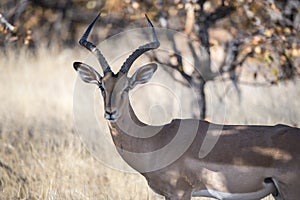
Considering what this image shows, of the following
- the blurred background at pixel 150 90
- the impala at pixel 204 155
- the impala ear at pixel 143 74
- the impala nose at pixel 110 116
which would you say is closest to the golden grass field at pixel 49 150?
the blurred background at pixel 150 90

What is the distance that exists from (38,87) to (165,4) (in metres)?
3.93

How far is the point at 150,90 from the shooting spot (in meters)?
11.5

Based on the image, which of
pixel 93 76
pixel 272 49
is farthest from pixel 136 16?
pixel 93 76

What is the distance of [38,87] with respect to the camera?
12.2 m

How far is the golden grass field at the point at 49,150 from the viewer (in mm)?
6078

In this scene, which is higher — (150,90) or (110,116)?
(110,116)

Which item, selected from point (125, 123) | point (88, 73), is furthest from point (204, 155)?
point (88, 73)

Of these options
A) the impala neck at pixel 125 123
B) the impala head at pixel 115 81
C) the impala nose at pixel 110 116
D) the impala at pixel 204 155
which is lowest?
the impala at pixel 204 155

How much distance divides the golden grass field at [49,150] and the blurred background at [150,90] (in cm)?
1

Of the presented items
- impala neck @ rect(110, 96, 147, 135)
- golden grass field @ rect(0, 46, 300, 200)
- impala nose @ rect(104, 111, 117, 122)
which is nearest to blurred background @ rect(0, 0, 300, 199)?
golden grass field @ rect(0, 46, 300, 200)

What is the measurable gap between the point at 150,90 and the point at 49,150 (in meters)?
4.44

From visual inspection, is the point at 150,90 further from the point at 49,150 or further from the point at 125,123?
the point at 125,123

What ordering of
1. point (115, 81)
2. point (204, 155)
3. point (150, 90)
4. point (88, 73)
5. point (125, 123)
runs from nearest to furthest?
point (204, 155) < point (115, 81) < point (125, 123) < point (88, 73) < point (150, 90)

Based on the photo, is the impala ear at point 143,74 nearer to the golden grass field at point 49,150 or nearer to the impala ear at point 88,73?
the impala ear at point 88,73
